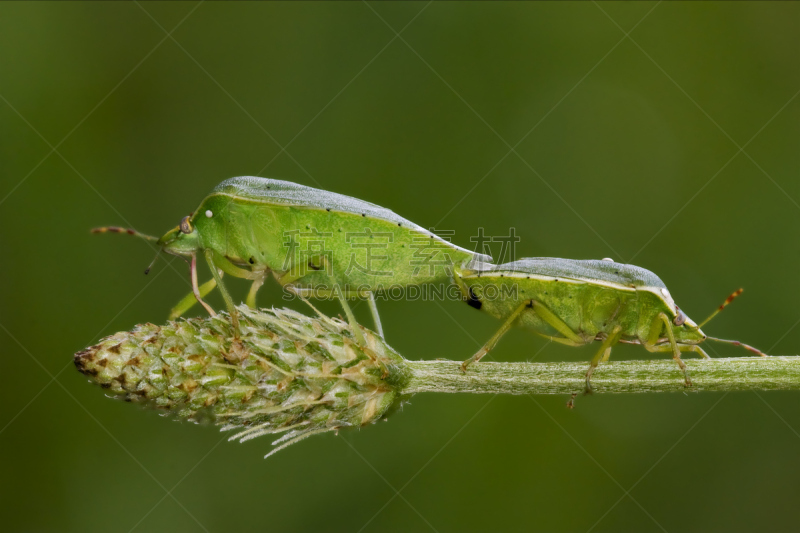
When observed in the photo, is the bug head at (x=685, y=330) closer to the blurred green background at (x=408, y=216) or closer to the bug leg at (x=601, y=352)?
the bug leg at (x=601, y=352)

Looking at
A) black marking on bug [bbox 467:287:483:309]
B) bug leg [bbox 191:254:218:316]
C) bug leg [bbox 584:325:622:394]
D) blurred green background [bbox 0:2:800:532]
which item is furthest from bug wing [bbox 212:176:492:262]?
blurred green background [bbox 0:2:800:532]

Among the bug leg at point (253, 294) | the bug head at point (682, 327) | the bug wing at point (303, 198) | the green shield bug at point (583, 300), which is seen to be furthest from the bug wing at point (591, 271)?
the bug leg at point (253, 294)

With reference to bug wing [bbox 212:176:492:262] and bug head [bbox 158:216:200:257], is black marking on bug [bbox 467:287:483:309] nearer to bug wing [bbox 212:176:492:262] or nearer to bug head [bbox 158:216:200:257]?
bug wing [bbox 212:176:492:262]

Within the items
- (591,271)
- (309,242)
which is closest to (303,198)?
(309,242)

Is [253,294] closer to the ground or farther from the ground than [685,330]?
closer to the ground

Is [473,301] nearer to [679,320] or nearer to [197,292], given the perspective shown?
[679,320]

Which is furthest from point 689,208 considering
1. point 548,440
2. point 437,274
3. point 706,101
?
point 437,274

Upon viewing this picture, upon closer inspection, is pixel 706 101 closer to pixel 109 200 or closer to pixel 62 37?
pixel 109 200
